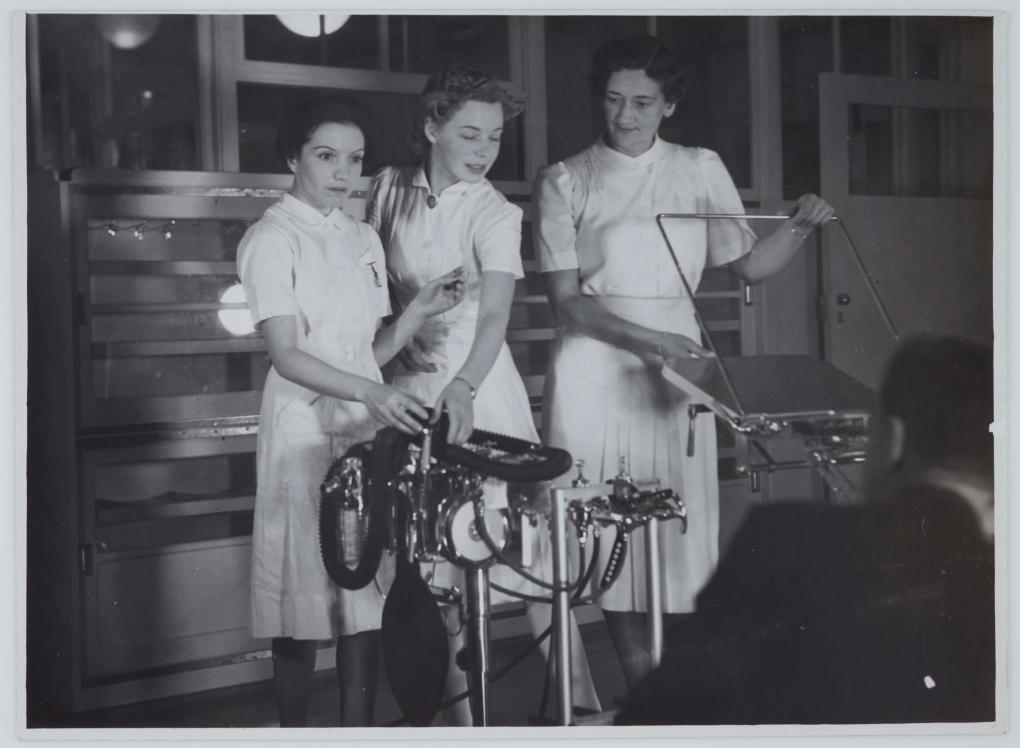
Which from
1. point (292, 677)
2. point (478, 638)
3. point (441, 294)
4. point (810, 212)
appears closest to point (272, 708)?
point (292, 677)

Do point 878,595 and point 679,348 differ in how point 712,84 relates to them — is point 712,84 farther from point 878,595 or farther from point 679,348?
point 878,595

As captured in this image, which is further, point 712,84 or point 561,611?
point 712,84

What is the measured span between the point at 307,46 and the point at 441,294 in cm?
47

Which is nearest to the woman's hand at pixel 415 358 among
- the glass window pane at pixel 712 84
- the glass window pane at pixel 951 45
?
the glass window pane at pixel 712 84

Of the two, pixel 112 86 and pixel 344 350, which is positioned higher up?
pixel 112 86

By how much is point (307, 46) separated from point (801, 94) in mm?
860

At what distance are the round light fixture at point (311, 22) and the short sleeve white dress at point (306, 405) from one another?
0.94ft

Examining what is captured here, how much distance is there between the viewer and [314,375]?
1.75 metres

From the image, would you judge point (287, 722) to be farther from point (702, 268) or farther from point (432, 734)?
point (702, 268)

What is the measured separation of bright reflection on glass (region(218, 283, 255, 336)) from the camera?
1.76 metres

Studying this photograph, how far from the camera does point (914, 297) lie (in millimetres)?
1903

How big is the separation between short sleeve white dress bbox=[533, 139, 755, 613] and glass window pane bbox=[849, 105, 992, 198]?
10.9 inches

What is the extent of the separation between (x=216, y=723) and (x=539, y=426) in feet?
2.40

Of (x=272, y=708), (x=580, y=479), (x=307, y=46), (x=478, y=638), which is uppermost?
(x=307, y=46)
